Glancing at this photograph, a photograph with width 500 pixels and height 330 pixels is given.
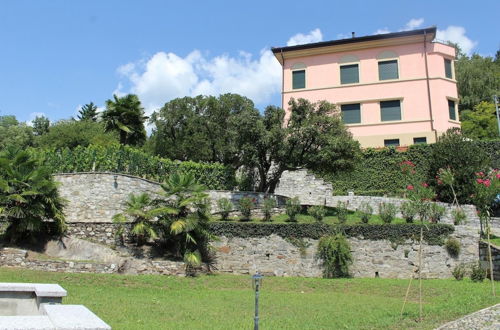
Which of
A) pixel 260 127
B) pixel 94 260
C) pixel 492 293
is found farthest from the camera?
pixel 260 127

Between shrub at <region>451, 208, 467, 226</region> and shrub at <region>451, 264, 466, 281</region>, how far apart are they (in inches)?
95.0

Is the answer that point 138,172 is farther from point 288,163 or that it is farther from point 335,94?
point 335,94

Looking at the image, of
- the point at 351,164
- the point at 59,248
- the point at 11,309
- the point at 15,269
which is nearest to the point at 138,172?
the point at 59,248

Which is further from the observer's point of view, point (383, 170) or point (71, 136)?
point (71, 136)

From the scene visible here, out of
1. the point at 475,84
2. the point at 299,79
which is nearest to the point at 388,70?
the point at 299,79

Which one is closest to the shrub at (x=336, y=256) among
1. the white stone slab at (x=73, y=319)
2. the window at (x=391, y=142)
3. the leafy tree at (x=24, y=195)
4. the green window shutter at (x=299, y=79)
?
the leafy tree at (x=24, y=195)

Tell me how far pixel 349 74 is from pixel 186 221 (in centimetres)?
2066

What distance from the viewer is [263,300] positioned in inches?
447

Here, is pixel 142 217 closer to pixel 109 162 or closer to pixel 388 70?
pixel 109 162

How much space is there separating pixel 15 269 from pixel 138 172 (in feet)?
24.0

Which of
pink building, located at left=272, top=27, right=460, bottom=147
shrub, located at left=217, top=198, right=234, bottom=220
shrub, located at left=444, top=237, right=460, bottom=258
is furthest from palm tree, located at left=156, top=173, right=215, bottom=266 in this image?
pink building, located at left=272, top=27, right=460, bottom=147

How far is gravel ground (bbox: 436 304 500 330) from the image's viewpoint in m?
7.79

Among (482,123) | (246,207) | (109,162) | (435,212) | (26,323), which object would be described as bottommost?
(26,323)

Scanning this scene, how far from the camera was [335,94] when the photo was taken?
102 ft
